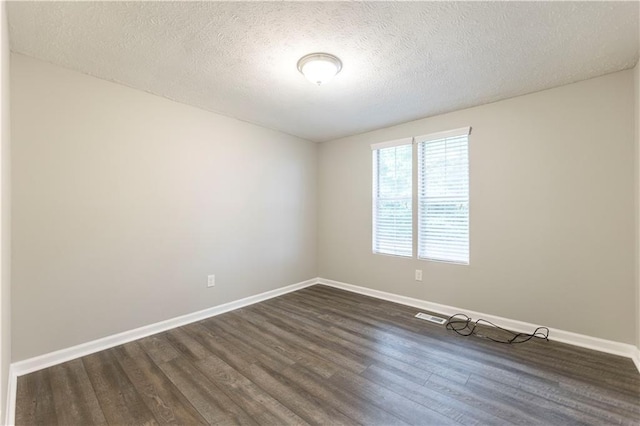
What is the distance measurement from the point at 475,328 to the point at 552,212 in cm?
139

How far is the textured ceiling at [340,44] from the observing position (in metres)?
1.64

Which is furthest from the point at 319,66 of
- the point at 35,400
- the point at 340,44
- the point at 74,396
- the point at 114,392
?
the point at 35,400

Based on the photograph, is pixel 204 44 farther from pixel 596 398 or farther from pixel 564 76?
pixel 596 398

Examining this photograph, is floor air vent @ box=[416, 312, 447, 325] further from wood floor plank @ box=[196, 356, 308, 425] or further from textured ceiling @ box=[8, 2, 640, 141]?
textured ceiling @ box=[8, 2, 640, 141]

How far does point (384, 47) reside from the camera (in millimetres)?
1979

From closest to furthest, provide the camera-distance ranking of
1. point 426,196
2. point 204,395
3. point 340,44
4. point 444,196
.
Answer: point 204,395
point 340,44
point 444,196
point 426,196

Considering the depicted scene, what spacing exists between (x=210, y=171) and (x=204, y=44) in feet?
4.98

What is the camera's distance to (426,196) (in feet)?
11.2

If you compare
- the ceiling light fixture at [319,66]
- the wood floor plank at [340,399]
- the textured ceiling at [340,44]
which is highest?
the textured ceiling at [340,44]

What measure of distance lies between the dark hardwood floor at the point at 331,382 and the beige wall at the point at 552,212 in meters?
0.44

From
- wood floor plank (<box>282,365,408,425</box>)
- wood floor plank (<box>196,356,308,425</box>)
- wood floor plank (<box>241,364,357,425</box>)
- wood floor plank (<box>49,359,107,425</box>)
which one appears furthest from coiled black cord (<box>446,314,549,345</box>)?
wood floor plank (<box>49,359,107,425</box>)

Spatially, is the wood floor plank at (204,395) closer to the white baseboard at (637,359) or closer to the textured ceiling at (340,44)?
the textured ceiling at (340,44)

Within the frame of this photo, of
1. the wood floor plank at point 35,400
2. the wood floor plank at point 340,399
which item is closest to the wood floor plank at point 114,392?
the wood floor plank at point 35,400

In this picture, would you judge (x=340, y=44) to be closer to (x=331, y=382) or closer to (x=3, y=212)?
(x=3, y=212)
